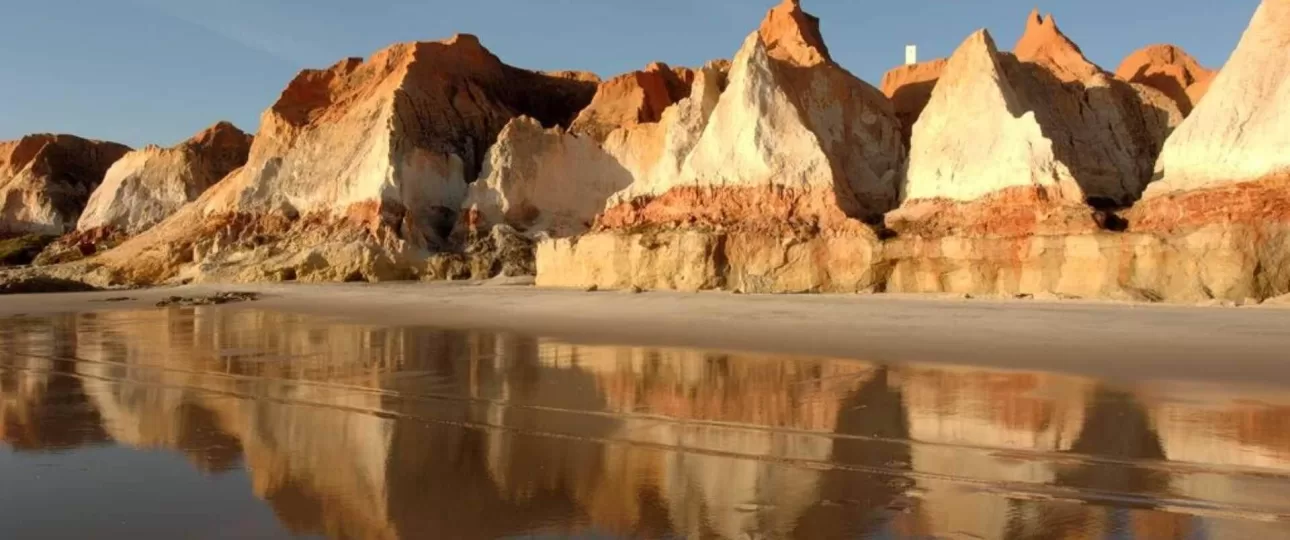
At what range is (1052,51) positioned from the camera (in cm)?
3173

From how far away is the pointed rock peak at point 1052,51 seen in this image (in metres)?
29.6

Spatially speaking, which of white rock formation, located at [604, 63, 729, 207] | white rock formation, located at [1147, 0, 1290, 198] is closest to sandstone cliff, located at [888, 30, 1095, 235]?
white rock formation, located at [1147, 0, 1290, 198]

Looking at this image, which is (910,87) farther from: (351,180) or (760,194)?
(351,180)

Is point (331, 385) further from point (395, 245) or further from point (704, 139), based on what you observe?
point (395, 245)

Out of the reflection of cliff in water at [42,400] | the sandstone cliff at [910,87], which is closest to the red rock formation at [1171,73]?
the sandstone cliff at [910,87]

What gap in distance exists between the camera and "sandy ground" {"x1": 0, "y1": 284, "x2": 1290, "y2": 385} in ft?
36.8

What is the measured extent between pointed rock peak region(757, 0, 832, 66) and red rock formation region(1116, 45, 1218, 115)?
10683 mm

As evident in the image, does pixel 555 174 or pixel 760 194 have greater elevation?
pixel 555 174

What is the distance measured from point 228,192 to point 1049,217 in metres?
37.8

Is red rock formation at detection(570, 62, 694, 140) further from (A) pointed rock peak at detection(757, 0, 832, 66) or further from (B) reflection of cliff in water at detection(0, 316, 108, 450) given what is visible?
(B) reflection of cliff in water at detection(0, 316, 108, 450)

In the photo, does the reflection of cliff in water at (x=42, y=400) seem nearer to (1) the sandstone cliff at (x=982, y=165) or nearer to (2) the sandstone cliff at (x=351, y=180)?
(1) the sandstone cliff at (x=982, y=165)

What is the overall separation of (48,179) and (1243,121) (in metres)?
77.4

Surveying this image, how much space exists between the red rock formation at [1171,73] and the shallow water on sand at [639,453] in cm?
2331

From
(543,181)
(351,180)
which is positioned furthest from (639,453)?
(351,180)
